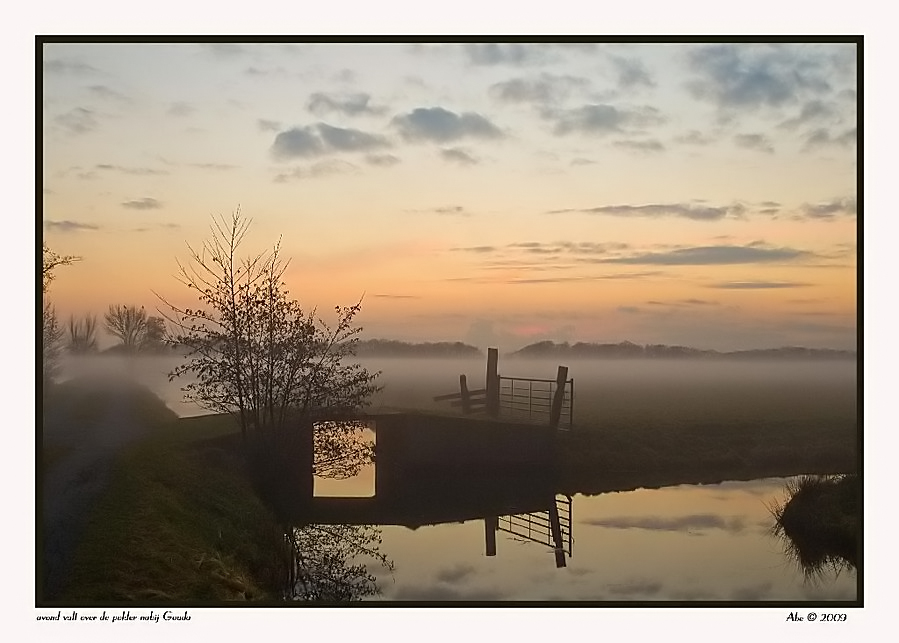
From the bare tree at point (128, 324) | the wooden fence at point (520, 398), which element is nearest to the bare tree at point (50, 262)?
the bare tree at point (128, 324)

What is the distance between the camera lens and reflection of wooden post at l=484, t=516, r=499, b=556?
6.75 m

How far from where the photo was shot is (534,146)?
6551 millimetres

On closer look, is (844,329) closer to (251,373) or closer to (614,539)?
(614,539)

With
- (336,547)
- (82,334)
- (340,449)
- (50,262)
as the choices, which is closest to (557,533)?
(336,547)

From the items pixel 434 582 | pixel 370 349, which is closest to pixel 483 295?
pixel 370 349

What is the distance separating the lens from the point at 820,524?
643 cm

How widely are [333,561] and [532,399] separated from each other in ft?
7.56

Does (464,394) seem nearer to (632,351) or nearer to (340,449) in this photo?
(340,449)

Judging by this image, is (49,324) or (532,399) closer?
(49,324)

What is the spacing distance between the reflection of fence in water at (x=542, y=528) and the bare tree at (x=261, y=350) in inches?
67.9

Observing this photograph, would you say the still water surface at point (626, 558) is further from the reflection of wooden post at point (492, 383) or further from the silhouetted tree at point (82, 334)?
the silhouetted tree at point (82, 334)

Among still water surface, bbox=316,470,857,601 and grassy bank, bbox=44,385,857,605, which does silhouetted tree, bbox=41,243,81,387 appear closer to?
grassy bank, bbox=44,385,857,605

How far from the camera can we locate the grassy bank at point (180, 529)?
19.4 ft

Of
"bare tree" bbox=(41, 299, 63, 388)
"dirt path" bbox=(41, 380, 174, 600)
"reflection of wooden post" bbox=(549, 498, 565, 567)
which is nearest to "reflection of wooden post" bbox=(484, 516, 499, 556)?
"reflection of wooden post" bbox=(549, 498, 565, 567)
